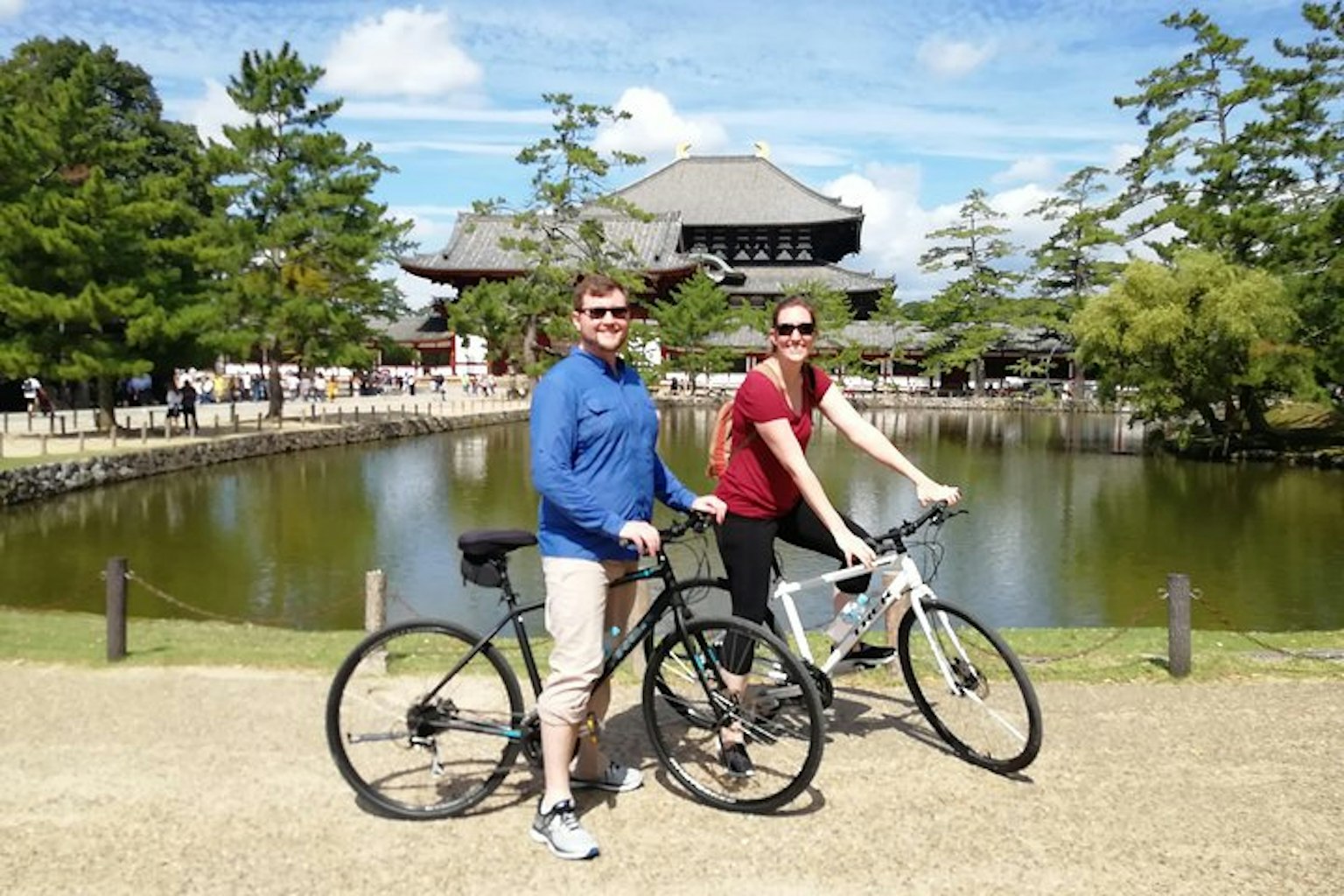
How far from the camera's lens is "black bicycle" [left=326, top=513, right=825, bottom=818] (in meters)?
3.66

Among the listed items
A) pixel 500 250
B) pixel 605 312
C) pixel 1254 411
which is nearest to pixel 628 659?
pixel 605 312

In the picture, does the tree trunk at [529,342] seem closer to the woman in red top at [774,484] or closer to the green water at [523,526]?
the green water at [523,526]

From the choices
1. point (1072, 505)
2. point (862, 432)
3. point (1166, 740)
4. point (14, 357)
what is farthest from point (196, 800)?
point (14, 357)

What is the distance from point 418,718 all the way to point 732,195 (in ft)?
195

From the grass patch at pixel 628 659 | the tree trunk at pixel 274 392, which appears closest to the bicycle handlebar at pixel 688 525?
the grass patch at pixel 628 659

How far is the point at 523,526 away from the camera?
1667 cm

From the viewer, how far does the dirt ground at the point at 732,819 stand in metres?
3.25

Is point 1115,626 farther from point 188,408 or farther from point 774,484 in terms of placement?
point 188,408

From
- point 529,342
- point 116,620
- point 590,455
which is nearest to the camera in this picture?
point 590,455

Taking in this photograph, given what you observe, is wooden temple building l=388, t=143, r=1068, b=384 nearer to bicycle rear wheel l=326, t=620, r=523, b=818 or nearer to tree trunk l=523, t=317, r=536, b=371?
tree trunk l=523, t=317, r=536, b=371

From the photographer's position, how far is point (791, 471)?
3.96m

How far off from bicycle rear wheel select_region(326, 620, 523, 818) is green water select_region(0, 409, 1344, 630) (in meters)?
3.14

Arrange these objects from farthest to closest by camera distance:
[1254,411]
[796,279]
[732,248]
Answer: [732,248] < [796,279] < [1254,411]

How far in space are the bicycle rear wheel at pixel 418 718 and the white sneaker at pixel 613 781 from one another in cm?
29
